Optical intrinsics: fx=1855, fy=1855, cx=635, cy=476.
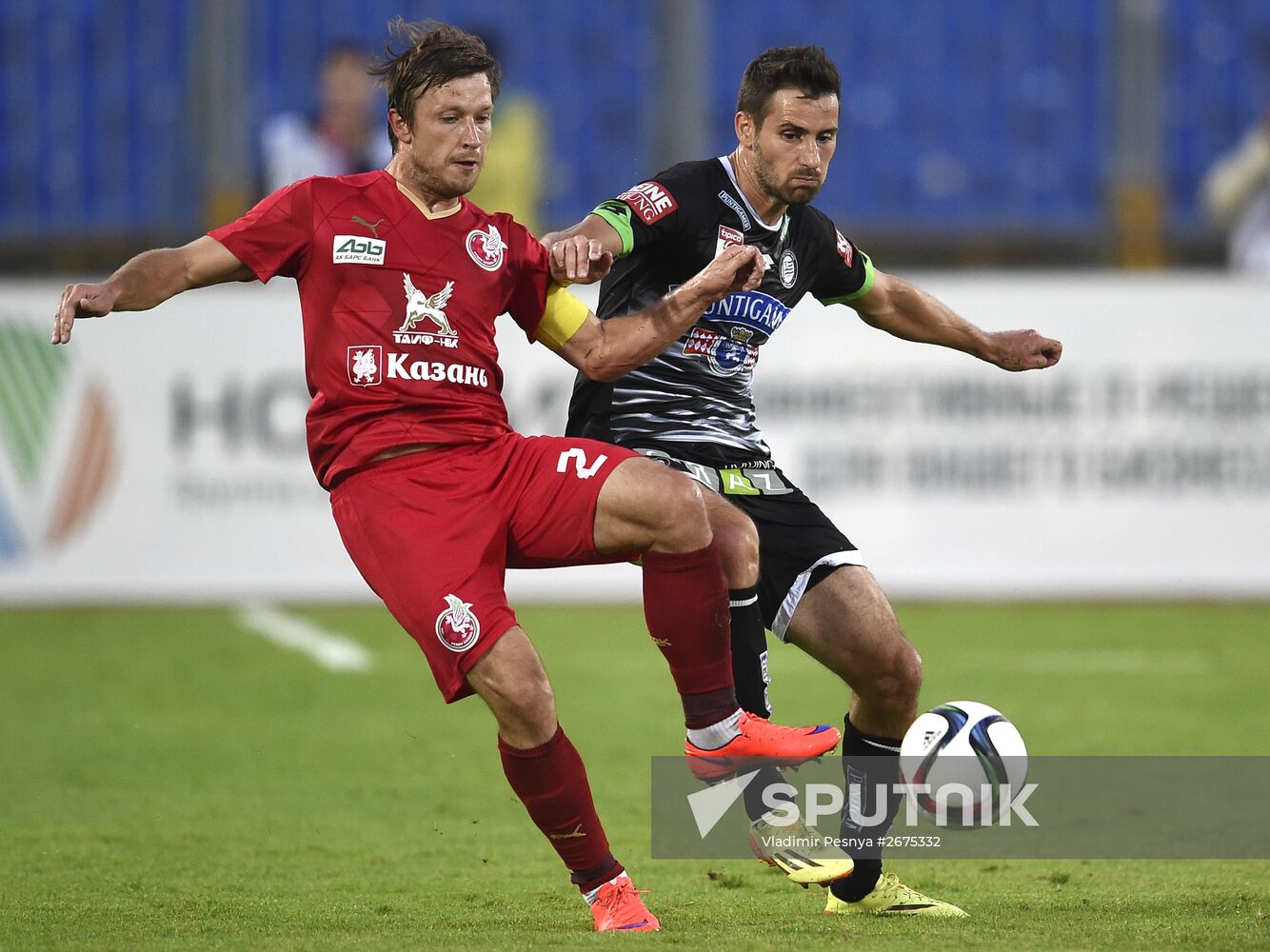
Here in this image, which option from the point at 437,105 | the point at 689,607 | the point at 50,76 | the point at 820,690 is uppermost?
the point at 50,76

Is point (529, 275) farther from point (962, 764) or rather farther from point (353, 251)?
point (962, 764)

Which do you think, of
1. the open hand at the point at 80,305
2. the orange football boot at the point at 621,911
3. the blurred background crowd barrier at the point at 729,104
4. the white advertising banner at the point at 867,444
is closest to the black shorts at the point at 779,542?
the orange football boot at the point at 621,911

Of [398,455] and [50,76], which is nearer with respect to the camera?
[398,455]

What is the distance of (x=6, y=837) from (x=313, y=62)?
10777 millimetres

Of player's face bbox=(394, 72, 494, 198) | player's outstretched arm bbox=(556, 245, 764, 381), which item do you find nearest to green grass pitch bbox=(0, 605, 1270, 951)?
player's outstretched arm bbox=(556, 245, 764, 381)

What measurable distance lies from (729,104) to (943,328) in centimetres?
1070

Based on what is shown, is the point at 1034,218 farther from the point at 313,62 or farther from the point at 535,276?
the point at 535,276

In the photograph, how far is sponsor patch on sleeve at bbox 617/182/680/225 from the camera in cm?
522

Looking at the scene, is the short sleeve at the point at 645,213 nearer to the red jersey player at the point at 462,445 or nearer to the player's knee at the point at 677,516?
the red jersey player at the point at 462,445

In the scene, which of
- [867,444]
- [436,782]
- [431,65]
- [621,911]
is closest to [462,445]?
[431,65]

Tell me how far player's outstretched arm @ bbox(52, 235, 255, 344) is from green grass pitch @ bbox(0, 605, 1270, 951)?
1.60m

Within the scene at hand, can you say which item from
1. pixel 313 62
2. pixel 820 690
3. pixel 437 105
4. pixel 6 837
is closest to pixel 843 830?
pixel 437 105

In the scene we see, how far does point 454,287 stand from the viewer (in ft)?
16.4

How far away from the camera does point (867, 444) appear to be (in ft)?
40.7
